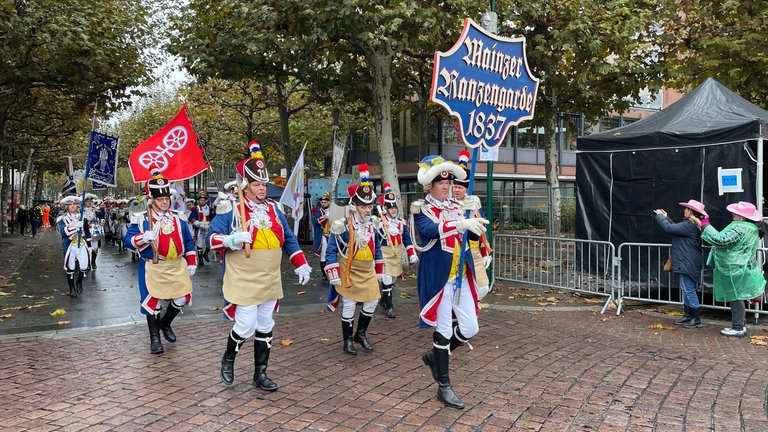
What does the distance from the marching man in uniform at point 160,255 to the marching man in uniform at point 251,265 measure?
1564mm

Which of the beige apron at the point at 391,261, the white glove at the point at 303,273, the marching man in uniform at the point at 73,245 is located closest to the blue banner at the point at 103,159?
the marching man in uniform at the point at 73,245

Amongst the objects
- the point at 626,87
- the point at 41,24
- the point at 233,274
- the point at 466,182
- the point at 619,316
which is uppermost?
the point at 41,24

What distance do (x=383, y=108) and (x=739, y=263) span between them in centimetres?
862

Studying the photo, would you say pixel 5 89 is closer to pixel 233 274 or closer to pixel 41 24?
pixel 41 24

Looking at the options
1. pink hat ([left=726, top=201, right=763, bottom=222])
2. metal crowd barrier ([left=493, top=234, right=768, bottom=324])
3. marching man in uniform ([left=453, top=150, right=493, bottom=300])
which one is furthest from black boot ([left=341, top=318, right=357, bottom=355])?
pink hat ([left=726, top=201, right=763, bottom=222])

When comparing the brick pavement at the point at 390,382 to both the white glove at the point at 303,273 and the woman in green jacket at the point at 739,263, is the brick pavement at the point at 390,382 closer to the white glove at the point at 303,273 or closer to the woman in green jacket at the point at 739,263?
the woman in green jacket at the point at 739,263

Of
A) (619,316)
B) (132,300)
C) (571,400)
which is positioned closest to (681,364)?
(571,400)

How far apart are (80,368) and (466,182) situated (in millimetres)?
4150

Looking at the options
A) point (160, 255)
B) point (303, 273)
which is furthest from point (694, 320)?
point (160, 255)

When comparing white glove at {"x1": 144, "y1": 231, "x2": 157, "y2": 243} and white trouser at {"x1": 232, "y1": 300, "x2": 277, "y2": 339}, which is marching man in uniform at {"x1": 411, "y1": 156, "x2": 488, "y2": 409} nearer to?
white trouser at {"x1": 232, "y1": 300, "x2": 277, "y2": 339}

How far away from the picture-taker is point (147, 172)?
871cm

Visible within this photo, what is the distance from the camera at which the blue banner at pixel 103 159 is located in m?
11.2

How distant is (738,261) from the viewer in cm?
723

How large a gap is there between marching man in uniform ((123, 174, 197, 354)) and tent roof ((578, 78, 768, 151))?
23.6 feet
